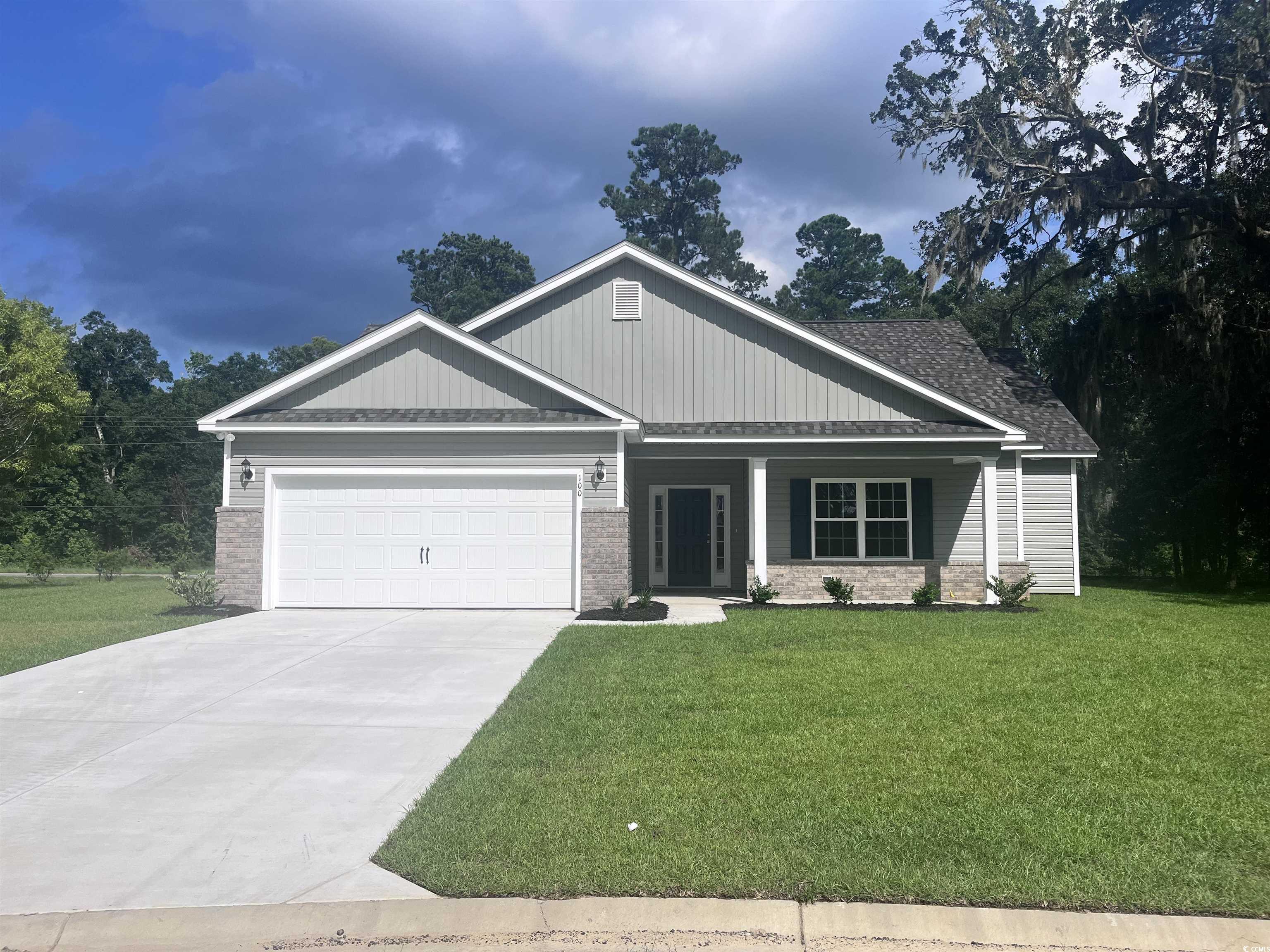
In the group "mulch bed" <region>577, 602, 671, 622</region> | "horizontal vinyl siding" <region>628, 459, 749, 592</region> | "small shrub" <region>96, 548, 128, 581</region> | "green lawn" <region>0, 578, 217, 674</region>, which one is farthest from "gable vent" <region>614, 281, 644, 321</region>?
"small shrub" <region>96, 548, 128, 581</region>

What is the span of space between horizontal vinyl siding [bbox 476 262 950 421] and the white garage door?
3150 mm

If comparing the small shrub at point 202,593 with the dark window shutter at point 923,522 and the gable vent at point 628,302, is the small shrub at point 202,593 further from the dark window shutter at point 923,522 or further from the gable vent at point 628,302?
the dark window shutter at point 923,522

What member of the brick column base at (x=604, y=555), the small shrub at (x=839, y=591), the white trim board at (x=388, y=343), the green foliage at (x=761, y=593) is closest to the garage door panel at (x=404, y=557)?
the brick column base at (x=604, y=555)

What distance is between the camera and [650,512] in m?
18.6

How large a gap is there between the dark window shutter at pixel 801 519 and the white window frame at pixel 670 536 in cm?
172

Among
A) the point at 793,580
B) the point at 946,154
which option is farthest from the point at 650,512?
the point at 946,154

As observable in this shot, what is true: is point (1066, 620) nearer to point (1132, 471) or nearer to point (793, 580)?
point (793, 580)

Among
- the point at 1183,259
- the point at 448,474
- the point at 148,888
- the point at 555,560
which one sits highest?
the point at 1183,259

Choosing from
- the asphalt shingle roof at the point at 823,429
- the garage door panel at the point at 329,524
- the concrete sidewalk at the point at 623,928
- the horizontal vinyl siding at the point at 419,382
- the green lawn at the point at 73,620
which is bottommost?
the concrete sidewalk at the point at 623,928

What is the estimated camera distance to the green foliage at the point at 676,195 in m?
49.1

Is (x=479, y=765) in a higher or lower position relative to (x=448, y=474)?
lower

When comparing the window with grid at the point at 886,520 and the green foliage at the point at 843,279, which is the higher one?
the green foliage at the point at 843,279

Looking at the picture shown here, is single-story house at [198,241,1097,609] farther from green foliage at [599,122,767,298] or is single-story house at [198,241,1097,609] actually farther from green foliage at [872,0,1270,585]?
green foliage at [599,122,767,298]

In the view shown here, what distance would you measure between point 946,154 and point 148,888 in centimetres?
2345
